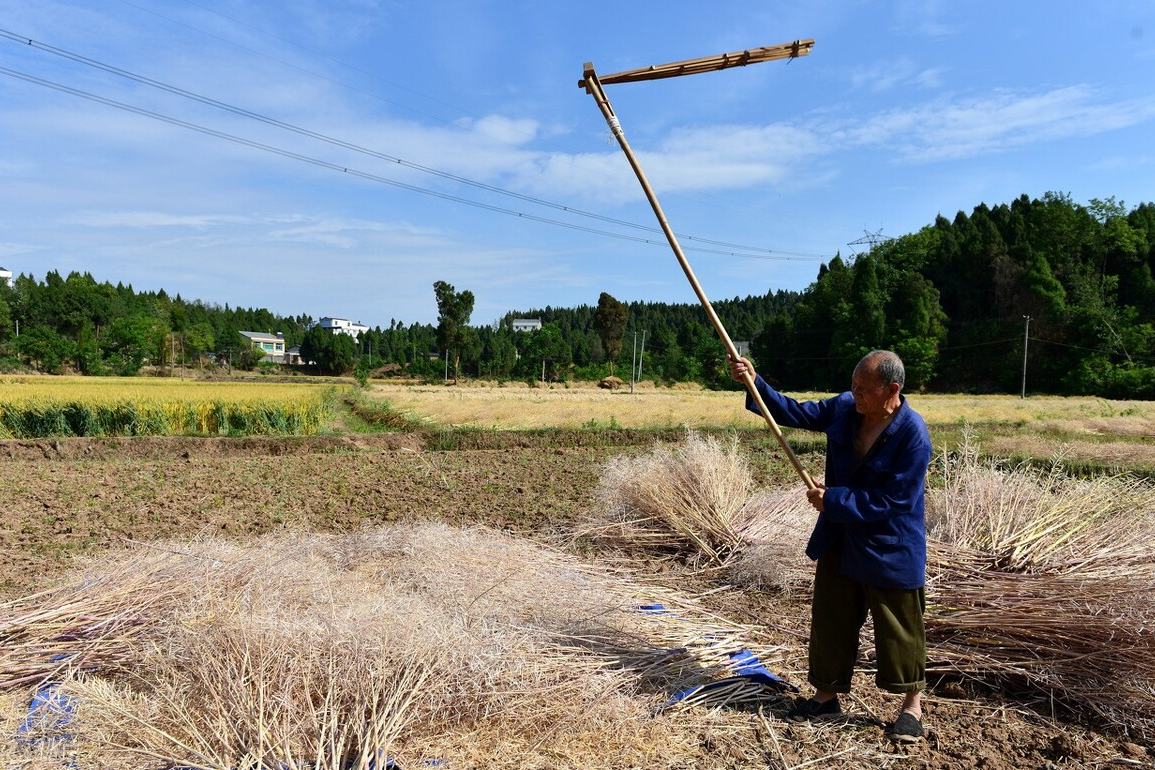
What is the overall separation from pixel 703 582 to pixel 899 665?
231 cm

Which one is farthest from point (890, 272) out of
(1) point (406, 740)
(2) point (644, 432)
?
(1) point (406, 740)

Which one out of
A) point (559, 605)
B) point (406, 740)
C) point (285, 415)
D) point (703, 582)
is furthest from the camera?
point (285, 415)

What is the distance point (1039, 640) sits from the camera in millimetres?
3455

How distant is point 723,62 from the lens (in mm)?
3205

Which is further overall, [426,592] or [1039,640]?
[426,592]

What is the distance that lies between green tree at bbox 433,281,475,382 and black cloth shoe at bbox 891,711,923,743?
52768mm

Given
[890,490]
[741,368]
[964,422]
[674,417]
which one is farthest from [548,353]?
[890,490]

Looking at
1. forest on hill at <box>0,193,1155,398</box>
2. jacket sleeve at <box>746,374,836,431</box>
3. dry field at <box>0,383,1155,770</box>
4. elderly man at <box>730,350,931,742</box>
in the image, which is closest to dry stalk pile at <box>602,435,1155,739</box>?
dry field at <box>0,383,1155,770</box>

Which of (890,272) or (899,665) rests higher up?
(890,272)

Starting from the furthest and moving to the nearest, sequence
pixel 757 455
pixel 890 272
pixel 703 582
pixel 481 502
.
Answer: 1. pixel 890 272
2. pixel 757 455
3. pixel 481 502
4. pixel 703 582

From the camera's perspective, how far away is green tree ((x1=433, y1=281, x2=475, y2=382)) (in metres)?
54.8

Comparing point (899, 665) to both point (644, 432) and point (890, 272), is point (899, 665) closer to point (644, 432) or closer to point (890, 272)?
point (644, 432)

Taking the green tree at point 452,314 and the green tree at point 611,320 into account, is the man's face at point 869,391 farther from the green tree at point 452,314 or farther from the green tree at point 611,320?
the green tree at point 611,320

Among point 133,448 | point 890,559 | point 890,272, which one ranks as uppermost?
point 890,272
